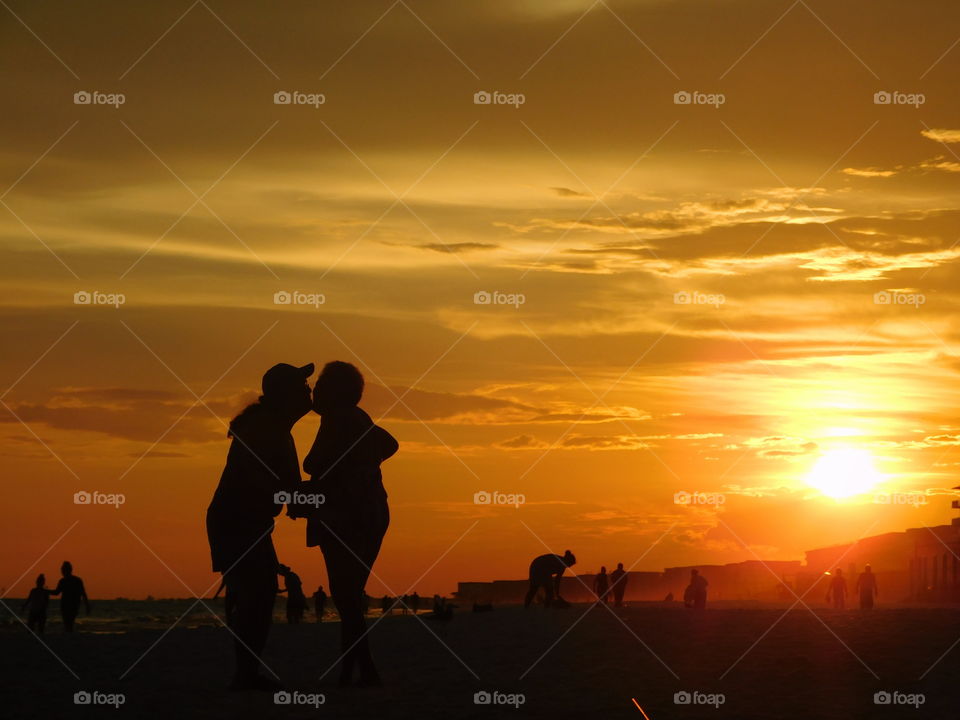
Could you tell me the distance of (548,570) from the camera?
32.9 m

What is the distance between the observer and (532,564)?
33.4 m

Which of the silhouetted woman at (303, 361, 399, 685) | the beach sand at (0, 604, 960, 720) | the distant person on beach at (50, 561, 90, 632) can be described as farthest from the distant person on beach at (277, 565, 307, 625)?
the silhouetted woman at (303, 361, 399, 685)

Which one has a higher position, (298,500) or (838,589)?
(838,589)

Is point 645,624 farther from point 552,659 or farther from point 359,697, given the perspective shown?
point 359,697

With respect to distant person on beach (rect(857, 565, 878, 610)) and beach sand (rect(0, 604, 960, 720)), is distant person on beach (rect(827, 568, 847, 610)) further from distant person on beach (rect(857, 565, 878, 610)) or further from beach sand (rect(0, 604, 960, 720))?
beach sand (rect(0, 604, 960, 720))

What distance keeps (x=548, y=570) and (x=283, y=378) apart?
2054cm

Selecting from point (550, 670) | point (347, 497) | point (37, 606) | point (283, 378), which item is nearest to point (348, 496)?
point (347, 497)

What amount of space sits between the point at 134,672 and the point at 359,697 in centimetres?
388

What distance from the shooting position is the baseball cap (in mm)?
13312

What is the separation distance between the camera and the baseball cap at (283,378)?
13.3 meters

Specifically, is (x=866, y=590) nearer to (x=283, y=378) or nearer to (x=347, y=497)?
(x=347, y=497)

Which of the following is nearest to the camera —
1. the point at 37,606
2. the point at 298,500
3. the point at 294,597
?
the point at 298,500

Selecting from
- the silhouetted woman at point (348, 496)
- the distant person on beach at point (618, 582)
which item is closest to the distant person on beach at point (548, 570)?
the distant person on beach at point (618, 582)

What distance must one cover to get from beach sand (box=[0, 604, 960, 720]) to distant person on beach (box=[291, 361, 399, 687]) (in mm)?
741
